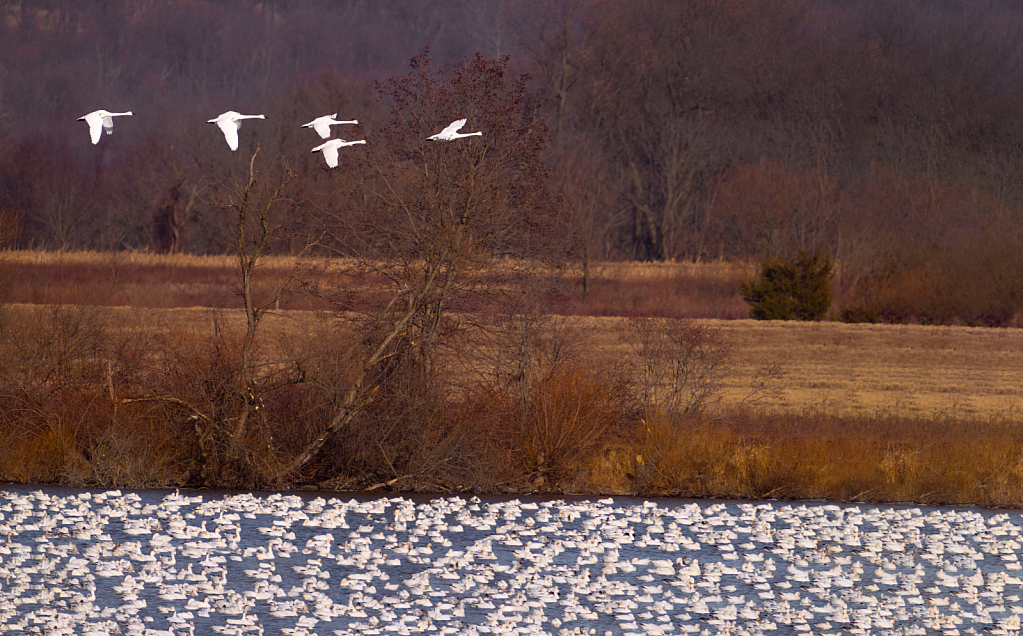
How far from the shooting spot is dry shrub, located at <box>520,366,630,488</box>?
19.5 m

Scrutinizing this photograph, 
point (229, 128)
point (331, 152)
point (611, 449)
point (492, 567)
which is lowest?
point (492, 567)

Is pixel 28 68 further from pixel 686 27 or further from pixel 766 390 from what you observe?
pixel 766 390

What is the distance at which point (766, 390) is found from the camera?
1140 inches

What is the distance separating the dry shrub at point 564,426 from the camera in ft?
63.9

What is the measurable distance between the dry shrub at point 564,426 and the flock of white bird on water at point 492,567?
4.03 feet

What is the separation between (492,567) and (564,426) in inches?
201

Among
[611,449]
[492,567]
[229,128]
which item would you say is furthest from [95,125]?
[611,449]

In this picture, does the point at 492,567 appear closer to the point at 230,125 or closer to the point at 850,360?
the point at 230,125

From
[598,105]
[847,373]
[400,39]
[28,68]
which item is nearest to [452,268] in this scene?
[847,373]

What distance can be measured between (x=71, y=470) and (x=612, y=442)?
820 centimetres

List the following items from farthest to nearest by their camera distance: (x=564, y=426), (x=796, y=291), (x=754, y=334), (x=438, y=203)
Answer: (x=796, y=291)
(x=754, y=334)
(x=438, y=203)
(x=564, y=426)

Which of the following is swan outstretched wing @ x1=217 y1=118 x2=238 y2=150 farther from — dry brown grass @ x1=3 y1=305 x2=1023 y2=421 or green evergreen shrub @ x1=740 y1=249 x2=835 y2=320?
green evergreen shrub @ x1=740 y1=249 x2=835 y2=320

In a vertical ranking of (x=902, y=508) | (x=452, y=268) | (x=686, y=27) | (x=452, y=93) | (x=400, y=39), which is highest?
Answer: (x=400, y=39)

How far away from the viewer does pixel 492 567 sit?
14547 millimetres
